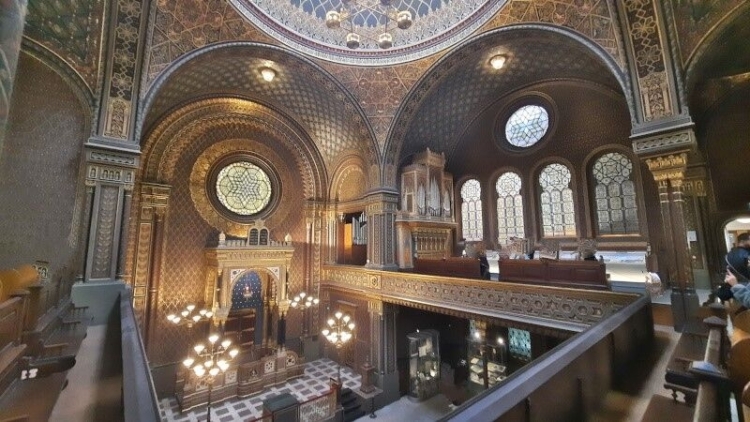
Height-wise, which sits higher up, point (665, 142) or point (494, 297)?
point (665, 142)

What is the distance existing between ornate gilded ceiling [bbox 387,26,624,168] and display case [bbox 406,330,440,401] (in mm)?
6025

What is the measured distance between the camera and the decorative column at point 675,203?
536cm

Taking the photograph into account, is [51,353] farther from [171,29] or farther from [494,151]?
[494,151]

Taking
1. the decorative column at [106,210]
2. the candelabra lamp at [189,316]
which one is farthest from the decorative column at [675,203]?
the candelabra lamp at [189,316]

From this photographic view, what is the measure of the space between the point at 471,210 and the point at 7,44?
1178 centimetres

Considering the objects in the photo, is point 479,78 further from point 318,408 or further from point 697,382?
point 318,408

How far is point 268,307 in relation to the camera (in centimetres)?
1112

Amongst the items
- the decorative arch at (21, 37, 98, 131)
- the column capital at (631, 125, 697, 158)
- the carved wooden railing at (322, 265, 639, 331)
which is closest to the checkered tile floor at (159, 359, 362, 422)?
the carved wooden railing at (322, 265, 639, 331)

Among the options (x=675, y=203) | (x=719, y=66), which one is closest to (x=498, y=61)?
(x=719, y=66)

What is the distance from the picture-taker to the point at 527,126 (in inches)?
427

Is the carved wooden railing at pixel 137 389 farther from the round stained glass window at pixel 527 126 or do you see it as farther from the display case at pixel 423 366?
the round stained glass window at pixel 527 126

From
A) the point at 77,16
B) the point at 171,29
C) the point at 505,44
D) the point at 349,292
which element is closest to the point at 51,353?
the point at 77,16

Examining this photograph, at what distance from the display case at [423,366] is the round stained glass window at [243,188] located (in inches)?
280

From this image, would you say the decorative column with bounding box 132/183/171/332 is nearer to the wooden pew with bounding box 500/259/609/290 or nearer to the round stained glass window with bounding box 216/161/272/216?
the round stained glass window with bounding box 216/161/272/216
